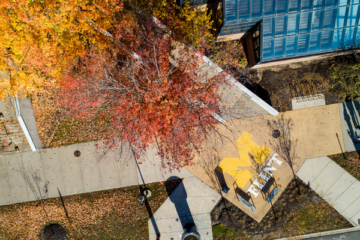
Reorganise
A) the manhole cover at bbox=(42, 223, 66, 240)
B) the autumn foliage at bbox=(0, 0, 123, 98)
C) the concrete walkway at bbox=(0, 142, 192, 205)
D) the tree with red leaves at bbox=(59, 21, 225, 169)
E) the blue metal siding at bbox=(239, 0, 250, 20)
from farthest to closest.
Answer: the manhole cover at bbox=(42, 223, 66, 240) → the concrete walkway at bbox=(0, 142, 192, 205) → the tree with red leaves at bbox=(59, 21, 225, 169) → the blue metal siding at bbox=(239, 0, 250, 20) → the autumn foliage at bbox=(0, 0, 123, 98)

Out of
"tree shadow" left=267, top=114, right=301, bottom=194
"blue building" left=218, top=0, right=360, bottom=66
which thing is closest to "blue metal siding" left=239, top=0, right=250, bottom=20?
"blue building" left=218, top=0, right=360, bottom=66

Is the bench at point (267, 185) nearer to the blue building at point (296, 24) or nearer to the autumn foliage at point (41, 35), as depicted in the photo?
the blue building at point (296, 24)

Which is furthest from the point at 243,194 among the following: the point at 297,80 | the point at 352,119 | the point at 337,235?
the point at 352,119

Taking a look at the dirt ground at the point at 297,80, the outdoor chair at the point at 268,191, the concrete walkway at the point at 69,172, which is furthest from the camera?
the concrete walkway at the point at 69,172

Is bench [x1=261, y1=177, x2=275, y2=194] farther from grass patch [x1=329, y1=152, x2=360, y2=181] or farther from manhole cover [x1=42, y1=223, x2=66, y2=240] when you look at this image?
manhole cover [x1=42, y1=223, x2=66, y2=240]

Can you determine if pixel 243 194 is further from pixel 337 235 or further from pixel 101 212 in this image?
pixel 101 212

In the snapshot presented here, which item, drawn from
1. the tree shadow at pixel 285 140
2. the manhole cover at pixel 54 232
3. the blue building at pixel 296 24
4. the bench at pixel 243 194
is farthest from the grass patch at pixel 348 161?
the manhole cover at pixel 54 232
